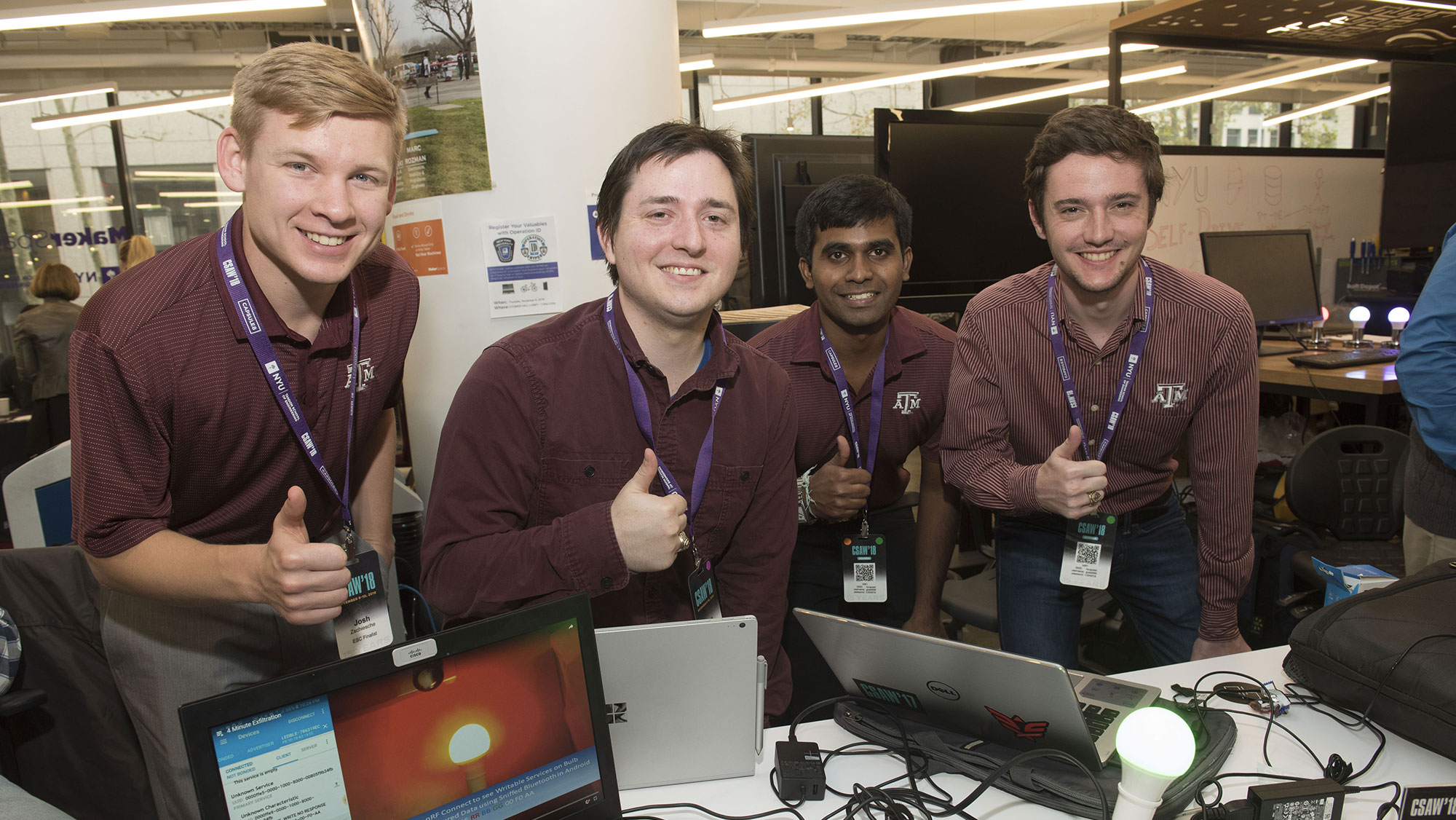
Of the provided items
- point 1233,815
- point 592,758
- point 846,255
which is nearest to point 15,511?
point 592,758

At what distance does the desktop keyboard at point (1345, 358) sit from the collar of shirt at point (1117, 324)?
8.87 ft

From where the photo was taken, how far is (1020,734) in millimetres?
1188

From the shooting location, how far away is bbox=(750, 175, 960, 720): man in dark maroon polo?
89.0 inches

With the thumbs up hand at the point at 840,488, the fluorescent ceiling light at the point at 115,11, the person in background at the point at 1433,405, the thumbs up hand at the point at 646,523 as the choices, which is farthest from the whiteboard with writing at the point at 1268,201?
the fluorescent ceiling light at the point at 115,11

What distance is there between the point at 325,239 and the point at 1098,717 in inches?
56.7

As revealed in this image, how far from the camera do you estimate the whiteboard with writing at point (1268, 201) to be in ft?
15.6

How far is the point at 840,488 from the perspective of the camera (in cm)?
210

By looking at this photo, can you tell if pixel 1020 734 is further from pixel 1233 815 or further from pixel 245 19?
pixel 245 19

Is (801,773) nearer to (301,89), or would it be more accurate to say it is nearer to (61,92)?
(301,89)

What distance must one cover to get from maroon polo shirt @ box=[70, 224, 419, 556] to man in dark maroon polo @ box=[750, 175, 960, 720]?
112 centimetres

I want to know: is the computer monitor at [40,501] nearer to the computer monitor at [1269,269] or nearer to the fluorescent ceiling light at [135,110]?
the computer monitor at [1269,269]

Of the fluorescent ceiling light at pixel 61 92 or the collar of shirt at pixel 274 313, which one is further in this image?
the fluorescent ceiling light at pixel 61 92

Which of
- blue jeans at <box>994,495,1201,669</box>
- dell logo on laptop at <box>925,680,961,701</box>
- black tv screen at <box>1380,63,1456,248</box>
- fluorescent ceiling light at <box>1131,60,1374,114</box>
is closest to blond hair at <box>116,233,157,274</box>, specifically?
blue jeans at <box>994,495,1201,669</box>

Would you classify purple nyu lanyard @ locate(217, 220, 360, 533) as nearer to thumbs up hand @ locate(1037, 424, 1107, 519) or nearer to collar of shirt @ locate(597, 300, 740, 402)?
collar of shirt @ locate(597, 300, 740, 402)
